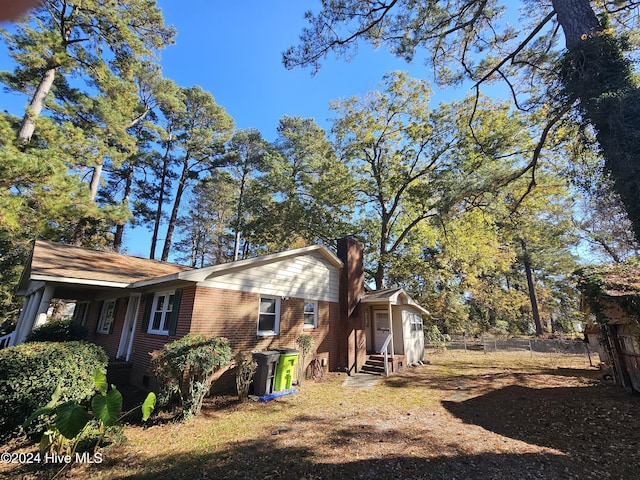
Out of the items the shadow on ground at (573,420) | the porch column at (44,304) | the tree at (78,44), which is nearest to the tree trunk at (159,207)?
the tree at (78,44)

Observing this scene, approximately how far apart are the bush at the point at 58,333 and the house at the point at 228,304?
1.07ft

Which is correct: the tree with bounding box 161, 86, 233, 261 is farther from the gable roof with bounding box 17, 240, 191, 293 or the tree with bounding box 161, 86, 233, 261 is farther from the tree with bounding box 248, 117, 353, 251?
the gable roof with bounding box 17, 240, 191, 293

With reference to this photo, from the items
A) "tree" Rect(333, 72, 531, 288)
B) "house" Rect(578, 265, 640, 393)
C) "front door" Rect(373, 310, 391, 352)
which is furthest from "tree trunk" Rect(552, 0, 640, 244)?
"front door" Rect(373, 310, 391, 352)

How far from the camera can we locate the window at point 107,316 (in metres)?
11.1

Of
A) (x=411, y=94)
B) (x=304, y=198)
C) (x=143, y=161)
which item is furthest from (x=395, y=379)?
(x=143, y=161)

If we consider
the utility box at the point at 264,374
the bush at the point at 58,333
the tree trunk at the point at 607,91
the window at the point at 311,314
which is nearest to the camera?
the tree trunk at the point at 607,91

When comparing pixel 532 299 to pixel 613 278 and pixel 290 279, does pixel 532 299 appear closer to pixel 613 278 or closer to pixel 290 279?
pixel 613 278

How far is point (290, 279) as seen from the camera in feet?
33.9

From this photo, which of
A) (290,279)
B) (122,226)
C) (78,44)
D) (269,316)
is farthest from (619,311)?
(122,226)

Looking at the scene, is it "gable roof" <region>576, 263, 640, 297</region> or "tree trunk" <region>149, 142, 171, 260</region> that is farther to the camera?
"tree trunk" <region>149, 142, 171, 260</region>

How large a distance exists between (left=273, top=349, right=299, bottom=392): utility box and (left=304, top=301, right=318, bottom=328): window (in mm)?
2436

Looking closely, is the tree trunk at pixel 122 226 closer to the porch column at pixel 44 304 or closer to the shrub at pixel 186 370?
the porch column at pixel 44 304

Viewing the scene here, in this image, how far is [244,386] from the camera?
743cm

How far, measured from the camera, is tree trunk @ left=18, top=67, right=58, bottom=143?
9266mm
